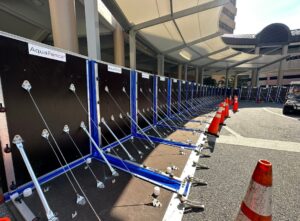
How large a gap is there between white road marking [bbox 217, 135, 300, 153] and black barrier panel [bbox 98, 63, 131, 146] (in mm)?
2754

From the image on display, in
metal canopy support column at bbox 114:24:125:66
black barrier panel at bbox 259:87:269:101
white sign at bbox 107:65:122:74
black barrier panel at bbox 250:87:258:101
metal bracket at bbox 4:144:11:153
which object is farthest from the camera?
black barrier panel at bbox 250:87:258:101

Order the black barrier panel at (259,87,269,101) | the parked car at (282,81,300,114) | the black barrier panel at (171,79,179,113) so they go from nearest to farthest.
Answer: the black barrier panel at (171,79,179,113), the parked car at (282,81,300,114), the black barrier panel at (259,87,269,101)

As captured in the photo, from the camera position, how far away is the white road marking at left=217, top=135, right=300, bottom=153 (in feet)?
13.1

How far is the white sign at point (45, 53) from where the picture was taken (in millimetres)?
2002

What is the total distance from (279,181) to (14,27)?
12.4 m

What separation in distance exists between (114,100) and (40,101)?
63.6 inches

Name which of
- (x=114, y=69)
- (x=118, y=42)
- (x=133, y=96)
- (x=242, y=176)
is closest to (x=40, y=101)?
(x=114, y=69)

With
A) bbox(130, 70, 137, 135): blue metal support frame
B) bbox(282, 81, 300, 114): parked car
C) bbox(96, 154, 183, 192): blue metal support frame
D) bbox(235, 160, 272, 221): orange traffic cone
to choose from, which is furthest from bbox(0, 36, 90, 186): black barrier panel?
bbox(282, 81, 300, 114): parked car

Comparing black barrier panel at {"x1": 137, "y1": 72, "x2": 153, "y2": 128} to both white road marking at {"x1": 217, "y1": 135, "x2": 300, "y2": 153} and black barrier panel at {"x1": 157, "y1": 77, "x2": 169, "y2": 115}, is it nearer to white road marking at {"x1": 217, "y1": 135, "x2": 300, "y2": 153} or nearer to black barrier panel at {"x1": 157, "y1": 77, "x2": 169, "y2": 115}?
black barrier panel at {"x1": 157, "y1": 77, "x2": 169, "y2": 115}

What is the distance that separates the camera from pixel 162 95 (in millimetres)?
6164

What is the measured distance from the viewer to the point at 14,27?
8.30 metres

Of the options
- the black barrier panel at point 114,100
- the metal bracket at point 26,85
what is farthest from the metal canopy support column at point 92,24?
the metal bracket at point 26,85

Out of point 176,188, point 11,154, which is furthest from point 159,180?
point 11,154

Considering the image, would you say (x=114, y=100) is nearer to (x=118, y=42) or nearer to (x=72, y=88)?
(x=72, y=88)
